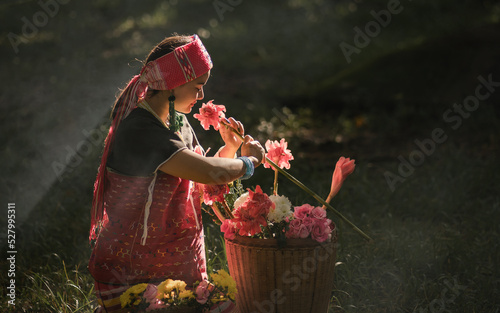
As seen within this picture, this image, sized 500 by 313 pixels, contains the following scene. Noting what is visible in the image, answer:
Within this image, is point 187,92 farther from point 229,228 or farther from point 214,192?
point 229,228

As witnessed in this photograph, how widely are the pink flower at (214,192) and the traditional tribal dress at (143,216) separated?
10 centimetres

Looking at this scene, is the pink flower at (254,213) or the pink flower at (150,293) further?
the pink flower at (254,213)

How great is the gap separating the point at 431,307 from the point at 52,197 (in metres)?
3.25

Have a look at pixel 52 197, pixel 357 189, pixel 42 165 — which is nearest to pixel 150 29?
pixel 42 165

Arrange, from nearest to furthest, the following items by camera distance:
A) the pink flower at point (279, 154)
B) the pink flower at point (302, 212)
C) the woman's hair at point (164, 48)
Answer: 1. the woman's hair at point (164, 48)
2. the pink flower at point (302, 212)
3. the pink flower at point (279, 154)

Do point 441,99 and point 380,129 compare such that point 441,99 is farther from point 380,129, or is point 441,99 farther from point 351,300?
point 351,300

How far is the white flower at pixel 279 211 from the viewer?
8.67ft

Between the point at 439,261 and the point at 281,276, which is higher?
the point at 281,276

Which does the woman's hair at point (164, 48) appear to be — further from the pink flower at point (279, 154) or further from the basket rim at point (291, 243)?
the basket rim at point (291, 243)

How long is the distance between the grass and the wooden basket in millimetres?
659

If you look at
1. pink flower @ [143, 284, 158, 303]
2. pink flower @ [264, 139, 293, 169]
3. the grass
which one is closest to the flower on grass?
pink flower @ [143, 284, 158, 303]

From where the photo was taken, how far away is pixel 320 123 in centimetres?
664

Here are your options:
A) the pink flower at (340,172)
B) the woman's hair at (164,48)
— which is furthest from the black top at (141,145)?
the pink flower at (340,172)

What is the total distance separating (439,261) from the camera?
3.62 meters
